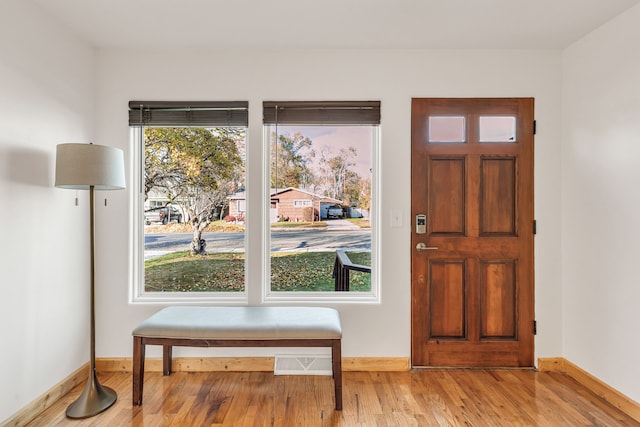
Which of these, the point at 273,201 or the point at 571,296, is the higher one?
the point at 273,201

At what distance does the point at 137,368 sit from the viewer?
2.21m

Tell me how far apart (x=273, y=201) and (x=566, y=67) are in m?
2.54

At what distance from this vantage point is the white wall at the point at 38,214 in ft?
6.43

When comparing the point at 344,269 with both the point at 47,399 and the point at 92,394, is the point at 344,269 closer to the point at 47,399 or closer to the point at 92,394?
the point at 92,394

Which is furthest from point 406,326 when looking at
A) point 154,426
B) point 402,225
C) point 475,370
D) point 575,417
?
point 154,426

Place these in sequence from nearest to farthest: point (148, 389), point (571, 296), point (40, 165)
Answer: point (40, 165) < point (148, 389) < point (571, 296)

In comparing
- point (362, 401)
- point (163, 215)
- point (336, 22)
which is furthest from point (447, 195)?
point (163, 215)

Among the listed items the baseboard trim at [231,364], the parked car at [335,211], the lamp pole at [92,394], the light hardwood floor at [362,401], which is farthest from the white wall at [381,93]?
the lamp pole at [92,394]

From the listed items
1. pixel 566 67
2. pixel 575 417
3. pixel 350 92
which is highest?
pixel 566 67

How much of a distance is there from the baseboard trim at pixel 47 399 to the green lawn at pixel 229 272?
741mm

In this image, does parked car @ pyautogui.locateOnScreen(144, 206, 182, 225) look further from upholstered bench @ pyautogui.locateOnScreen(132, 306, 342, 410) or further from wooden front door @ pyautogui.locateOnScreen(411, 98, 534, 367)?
wooden front door @ pyautogui.locateOnScreen(411, 98, 534, 367)

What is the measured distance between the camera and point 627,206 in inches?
→ 87.0

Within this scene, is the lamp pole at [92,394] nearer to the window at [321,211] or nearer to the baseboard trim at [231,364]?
A: the baseboard trim at [231,364]

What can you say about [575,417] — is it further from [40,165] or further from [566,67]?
[40,165]
